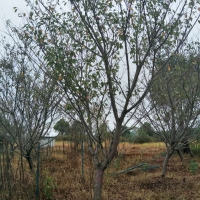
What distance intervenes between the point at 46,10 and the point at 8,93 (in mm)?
3249

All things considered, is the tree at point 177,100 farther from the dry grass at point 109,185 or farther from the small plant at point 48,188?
the small plant at point 48,188

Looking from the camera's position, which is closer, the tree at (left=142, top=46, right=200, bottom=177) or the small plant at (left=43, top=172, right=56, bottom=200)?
the small plant at (left=43, top=172, right=56, bottom=200)

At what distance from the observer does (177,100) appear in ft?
30.6

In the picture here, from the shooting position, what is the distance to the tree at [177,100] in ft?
26.5

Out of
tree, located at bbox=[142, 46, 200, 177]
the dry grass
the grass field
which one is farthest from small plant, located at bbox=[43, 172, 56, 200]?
tree, located at bbox=[142, 46, 200, 177]

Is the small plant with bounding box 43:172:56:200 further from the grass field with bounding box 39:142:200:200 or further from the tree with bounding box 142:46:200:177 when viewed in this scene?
the tree with bounding box 142:46:200:177

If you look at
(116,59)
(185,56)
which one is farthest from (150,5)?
(185,56)

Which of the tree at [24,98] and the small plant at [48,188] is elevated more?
the tree at [24,98]

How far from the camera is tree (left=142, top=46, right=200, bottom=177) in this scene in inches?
318

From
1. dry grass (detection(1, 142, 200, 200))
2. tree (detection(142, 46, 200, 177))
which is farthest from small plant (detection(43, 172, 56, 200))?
tree (detection(142, 46, 200, 177))

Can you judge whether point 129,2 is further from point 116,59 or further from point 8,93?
point 8,93

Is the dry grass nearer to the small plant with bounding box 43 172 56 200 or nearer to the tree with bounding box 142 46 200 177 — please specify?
the small plant with bounding box 43 172 56 200

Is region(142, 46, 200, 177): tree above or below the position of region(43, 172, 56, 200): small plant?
above

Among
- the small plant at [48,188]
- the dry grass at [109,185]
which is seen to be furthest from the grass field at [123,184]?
the small plant at [48,188]
